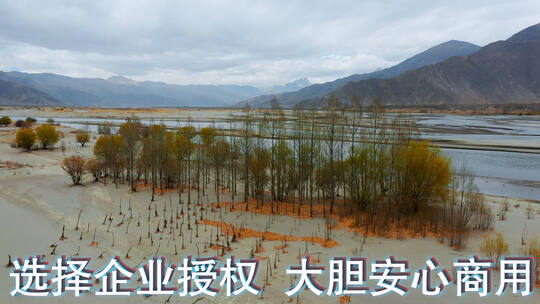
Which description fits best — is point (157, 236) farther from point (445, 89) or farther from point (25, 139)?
point (445, 89)

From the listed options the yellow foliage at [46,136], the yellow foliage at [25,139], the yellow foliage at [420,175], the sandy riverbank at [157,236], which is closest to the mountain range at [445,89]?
the yellow foliage at [46,136]

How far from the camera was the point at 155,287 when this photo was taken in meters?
9.44

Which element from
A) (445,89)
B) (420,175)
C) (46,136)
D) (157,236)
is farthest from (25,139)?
(445,89)

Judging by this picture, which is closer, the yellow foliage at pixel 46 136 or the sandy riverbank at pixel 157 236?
the sandy riverbank at pixel 157 236

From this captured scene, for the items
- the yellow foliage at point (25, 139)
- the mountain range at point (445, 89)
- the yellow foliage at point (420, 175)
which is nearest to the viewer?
the yellow foliage at point (420, 175)

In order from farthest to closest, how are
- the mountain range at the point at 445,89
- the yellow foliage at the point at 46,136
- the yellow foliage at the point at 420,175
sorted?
1. the mountain range at the point at 445,89
2. the yellow foliage at the point at 46,136
3. the yellow foliage at the point at 420,175

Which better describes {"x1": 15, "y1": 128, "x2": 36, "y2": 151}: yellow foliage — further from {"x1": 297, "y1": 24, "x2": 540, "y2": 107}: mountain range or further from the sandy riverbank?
{"x1": 297, "y1": 24, "x2": 540, "y2": 107}: mountain range

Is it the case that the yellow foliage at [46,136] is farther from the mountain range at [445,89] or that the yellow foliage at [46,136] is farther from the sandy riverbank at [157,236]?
the mountain range at [445,89]

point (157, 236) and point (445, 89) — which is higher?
point (445, 89)

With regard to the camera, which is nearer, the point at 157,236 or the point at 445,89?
the point at 157,236

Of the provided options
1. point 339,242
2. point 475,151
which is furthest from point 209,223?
point 475,151

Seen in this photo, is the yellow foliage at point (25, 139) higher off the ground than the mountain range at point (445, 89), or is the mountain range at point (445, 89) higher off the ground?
the mountain range at point (445, 89)

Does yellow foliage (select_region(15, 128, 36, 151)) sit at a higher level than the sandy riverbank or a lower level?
higher

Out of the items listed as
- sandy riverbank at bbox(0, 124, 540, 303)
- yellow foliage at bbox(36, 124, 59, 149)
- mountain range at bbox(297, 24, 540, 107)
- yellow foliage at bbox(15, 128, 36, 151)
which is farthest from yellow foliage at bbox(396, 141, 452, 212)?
mountain range at bbox(297, 24, 540, 107)
